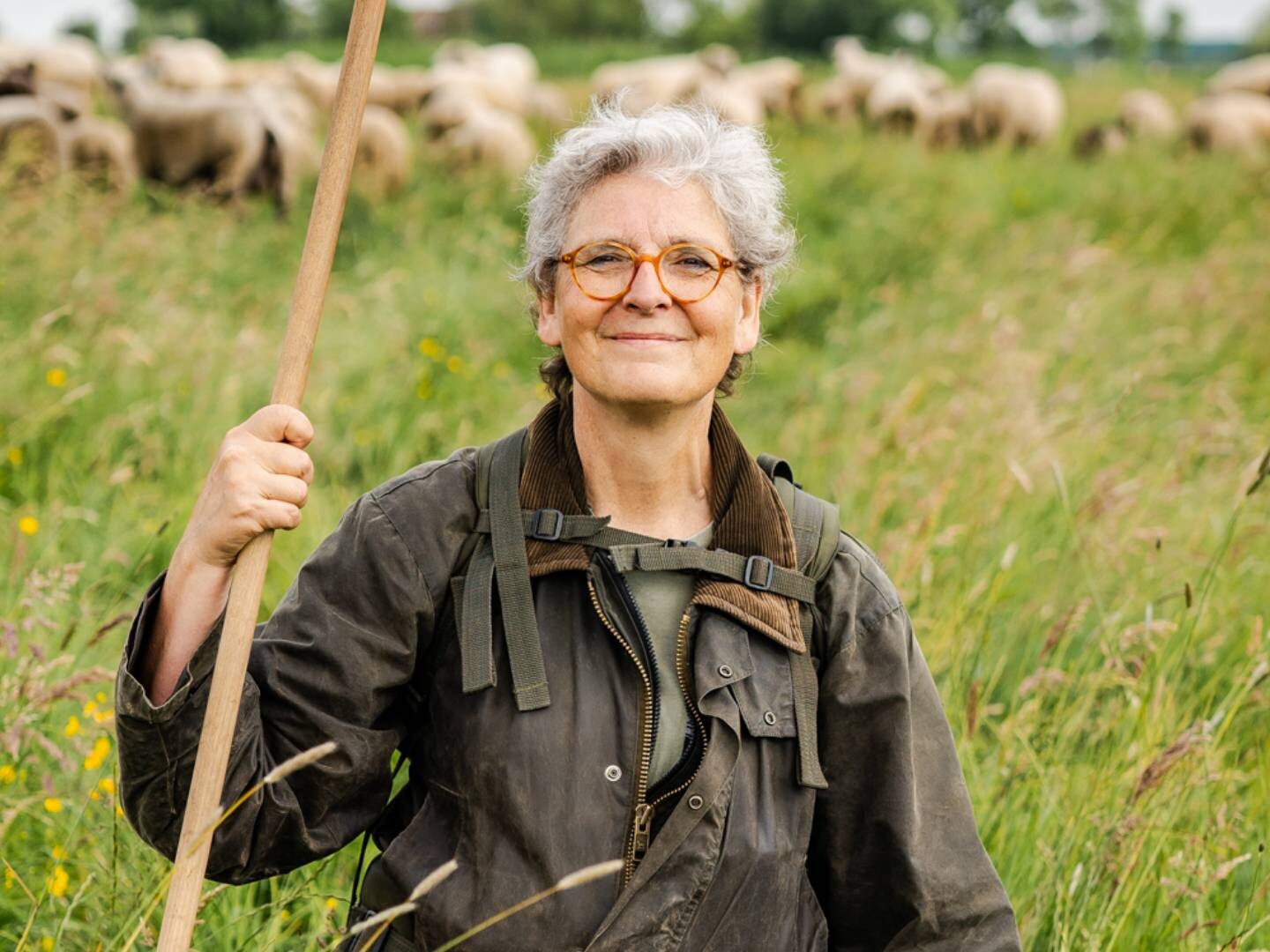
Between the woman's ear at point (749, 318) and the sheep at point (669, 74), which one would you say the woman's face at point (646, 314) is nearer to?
the woman's ear at point (749, 318)

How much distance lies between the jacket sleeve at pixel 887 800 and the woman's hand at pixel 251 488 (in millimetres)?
806

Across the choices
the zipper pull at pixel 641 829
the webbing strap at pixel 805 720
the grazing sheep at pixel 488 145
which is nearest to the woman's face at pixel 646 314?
the webbing strap at pixel 805 720

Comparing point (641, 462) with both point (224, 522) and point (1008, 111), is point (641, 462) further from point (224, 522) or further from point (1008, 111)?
point (1008, 111)

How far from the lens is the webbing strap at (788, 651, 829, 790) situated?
79.0 inches

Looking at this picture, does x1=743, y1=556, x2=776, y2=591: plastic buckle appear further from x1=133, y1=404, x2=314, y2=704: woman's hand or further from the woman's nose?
x1=133, y1=404, x2=314, y2=704: woman's hand

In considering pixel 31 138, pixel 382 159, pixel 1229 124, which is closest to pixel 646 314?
pixel 31 138

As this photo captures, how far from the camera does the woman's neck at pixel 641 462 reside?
6.97ft

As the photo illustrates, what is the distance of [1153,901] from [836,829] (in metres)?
0.80

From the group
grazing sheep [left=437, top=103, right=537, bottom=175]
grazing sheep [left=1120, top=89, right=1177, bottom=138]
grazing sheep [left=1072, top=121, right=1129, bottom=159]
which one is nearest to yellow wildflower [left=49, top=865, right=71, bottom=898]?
grazing sheep [left=437, top=103, right=537, bottom=175]

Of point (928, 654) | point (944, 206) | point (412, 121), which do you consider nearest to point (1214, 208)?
point (944, 206)

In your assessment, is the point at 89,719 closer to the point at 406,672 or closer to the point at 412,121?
the point at 406,672

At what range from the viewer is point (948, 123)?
1773 cm

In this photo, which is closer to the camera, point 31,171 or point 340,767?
point 340,767

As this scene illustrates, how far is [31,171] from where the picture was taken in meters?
7.48
